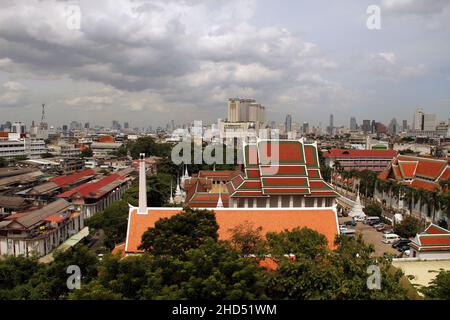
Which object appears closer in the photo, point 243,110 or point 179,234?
point 179,234

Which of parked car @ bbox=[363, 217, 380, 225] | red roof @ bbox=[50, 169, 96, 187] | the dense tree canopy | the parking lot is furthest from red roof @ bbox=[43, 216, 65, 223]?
parked car @ bbox=[363, 217, 380, 225]

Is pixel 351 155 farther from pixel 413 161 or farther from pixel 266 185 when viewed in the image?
pixel 266 185

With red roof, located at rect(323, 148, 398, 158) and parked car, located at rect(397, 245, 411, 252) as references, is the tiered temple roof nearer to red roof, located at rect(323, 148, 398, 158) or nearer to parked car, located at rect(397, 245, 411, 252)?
parked car, located at rect(397, 245, 411, 252)

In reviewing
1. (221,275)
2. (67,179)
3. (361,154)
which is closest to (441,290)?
(221,275)

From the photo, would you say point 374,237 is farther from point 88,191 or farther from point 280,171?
point 88,191

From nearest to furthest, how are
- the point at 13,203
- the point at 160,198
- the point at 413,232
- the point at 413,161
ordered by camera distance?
the point at 413,232 < the point at 13,203 < the point at 160,198 < the point at 413,161

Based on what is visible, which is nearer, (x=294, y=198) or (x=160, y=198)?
(x=294, y=198)

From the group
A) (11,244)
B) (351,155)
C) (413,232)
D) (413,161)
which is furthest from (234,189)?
(351,155)

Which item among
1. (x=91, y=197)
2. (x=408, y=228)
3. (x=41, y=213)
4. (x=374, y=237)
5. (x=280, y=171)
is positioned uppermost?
(x=280, y=171)
